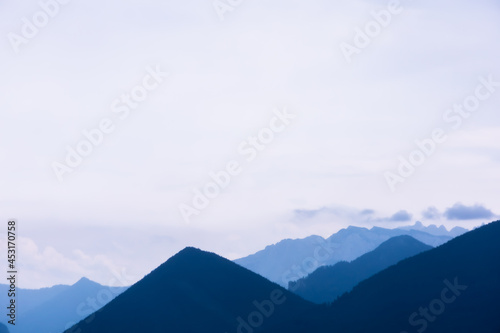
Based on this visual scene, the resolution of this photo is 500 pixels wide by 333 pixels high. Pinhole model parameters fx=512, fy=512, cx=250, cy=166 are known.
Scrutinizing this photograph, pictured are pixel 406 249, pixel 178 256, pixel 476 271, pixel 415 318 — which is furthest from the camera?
pixel 406 249

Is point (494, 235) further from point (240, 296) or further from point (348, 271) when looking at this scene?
point (348, 271)

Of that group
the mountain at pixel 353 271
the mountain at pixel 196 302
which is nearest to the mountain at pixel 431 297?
the mountain at pixel 196 302

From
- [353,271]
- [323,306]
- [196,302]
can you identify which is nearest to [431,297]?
[323,306]

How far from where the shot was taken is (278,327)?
89.3m

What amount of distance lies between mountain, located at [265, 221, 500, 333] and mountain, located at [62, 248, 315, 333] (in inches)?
352

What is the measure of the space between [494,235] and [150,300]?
2678 inches

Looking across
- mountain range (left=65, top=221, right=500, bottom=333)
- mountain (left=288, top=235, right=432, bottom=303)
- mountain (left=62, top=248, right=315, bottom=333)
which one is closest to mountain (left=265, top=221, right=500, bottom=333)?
mountain range (left=65, top=221, right=500, bottom=333)

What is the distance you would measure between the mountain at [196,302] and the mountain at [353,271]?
7631 cm

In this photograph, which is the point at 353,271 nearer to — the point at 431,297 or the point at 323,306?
the point at 323,306

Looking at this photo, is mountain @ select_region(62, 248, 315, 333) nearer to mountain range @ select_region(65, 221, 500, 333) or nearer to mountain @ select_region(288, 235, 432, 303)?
mountain range @ select_region(65, 221, 500, 333)

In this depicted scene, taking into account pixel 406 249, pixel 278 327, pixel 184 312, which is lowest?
pixel 278 327

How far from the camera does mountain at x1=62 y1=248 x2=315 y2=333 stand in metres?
93.4

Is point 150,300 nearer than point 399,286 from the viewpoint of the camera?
No

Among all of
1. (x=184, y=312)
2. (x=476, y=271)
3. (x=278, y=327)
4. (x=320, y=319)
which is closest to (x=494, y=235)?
(x=476, y=271)
